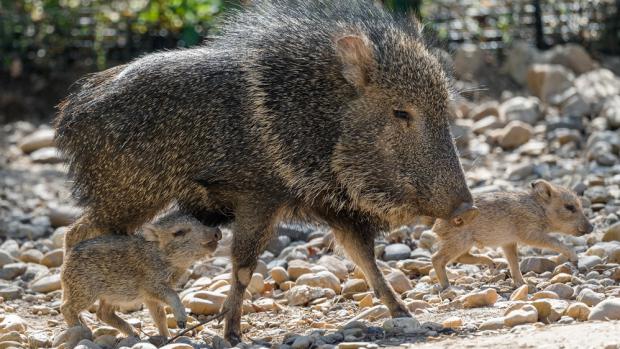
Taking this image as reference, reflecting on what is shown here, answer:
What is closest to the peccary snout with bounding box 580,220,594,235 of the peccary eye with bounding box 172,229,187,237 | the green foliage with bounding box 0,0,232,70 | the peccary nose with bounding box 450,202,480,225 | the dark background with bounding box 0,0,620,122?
the peccary nose with bounding box 450,202,480,225

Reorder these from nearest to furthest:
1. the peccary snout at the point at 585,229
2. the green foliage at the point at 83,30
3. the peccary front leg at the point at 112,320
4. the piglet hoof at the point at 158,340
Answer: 1. the piglet hoof at the point at 158,340
2. the peccary front leg at the point at 112,320
3. the peccary snout at the point at 585,229
4. the green foliage at the point at 83,30

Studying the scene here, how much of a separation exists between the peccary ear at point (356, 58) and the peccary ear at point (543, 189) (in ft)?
6.25

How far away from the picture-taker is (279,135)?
5945mm

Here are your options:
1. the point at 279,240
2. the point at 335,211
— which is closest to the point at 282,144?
the point at 335,211

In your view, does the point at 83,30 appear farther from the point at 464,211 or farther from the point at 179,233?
the point at 464,211

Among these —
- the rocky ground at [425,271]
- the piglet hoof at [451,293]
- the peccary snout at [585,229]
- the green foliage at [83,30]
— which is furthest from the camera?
the green foliage at [83,30]

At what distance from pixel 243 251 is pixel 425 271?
5.82 feet

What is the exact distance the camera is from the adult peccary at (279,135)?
5.91m

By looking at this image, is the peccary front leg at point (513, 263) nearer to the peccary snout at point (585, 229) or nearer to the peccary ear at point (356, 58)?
the peccary snout at point (585, 229)

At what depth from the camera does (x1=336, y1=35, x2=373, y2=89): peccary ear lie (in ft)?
19.5

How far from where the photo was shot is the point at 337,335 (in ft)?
18.3

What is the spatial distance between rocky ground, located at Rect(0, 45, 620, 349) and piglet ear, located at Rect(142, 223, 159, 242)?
56cm

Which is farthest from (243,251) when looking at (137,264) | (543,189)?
(543,189)

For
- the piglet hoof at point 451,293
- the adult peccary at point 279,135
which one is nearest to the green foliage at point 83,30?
the adult peccary at point 279,135
